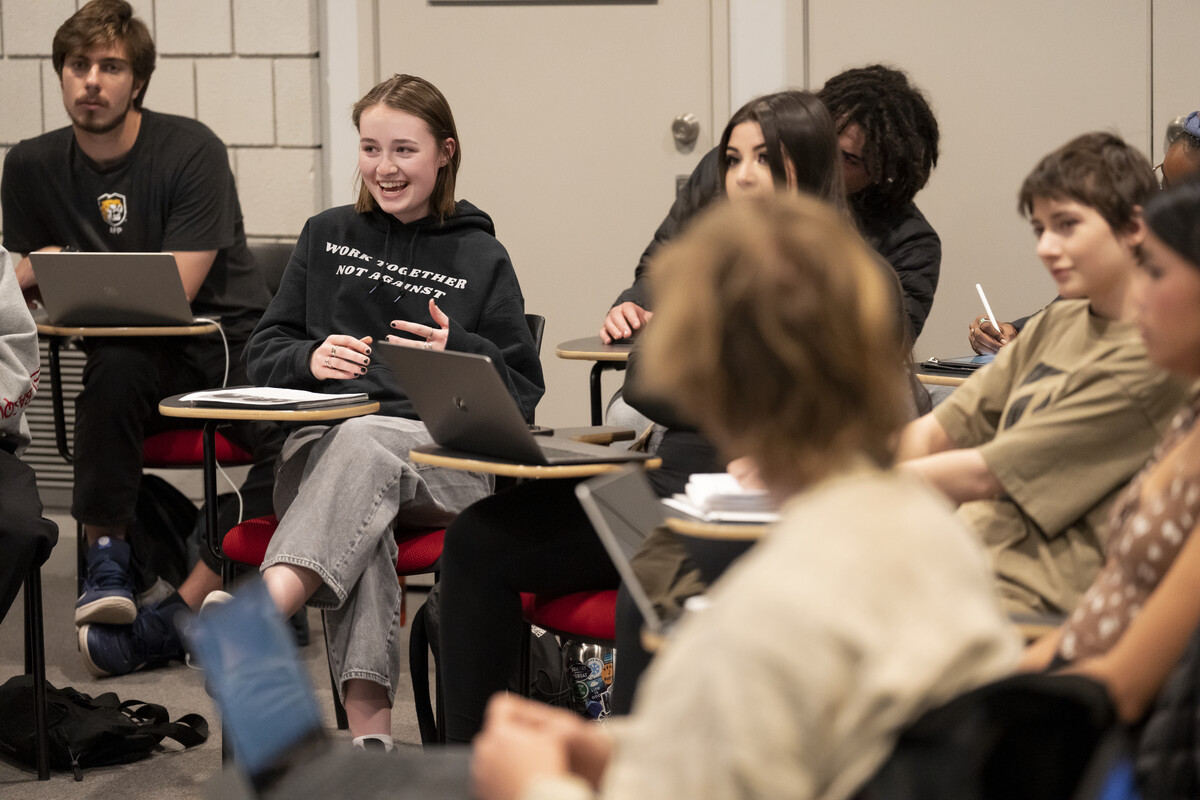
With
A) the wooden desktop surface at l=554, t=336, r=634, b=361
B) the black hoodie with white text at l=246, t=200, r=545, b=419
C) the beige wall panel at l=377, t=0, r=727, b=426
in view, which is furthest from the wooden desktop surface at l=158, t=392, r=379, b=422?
the beige wall panel at l=377, t=0, r=727, b=426

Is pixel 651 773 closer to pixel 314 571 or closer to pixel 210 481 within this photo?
pixel 314 571

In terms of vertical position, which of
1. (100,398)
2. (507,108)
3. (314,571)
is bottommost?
(314,571)

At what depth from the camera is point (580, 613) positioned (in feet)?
6.85

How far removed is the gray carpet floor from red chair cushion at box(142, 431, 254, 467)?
527 millimetres

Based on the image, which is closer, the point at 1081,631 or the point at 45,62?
the point at 1081,631

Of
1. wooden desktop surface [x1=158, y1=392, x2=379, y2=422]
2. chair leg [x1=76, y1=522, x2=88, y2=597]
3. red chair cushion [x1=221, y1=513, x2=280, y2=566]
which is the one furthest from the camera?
chair leg [x1=76, y1=522, x2=88, y2=597]

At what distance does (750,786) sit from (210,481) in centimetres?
199

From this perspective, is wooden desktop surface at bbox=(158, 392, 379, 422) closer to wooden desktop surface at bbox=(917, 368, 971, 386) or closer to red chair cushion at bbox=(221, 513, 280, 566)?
red chair cushion at bbox=(221, 513, 280, 566)

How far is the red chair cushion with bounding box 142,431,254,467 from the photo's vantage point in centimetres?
332

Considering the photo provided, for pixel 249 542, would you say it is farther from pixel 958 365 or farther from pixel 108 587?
pixel 958 365

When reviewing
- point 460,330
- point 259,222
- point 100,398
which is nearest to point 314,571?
point 460,330

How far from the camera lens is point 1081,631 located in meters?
1.22

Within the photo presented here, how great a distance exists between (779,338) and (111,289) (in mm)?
2632

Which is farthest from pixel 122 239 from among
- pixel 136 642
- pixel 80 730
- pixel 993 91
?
pixel 993 91
